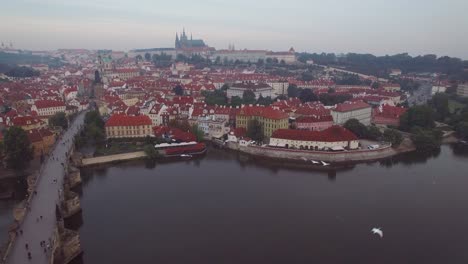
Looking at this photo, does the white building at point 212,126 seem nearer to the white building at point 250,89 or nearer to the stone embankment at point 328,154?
the stone embankment at point 328,154

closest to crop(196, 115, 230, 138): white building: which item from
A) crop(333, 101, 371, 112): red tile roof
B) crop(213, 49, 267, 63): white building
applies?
crop(333, 101, 371, 112): red tile roof

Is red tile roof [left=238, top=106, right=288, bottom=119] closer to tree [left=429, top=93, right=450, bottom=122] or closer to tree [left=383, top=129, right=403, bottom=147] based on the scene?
tree [left=383, top=129, right=403, bottom=147]

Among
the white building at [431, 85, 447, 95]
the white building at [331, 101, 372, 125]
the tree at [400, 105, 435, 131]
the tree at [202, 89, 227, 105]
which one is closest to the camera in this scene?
the tree at [400, 105, 435, 131]

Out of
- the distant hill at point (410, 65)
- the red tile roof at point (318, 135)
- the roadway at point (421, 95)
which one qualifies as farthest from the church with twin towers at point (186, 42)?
the red tile roof at point (318, 135)

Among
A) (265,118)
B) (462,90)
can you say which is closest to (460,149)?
(265,118)

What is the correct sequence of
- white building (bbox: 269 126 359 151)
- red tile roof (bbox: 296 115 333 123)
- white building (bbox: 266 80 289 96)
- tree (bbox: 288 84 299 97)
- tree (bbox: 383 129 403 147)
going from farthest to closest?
white building (bbox: 266 80 289 96), tree (bbox: 288 84 299 97), red tile roof (bbox: 296 115 333 123), tree (bbox: 383 129 403 147), white building (bbox: 269 126 359 151)

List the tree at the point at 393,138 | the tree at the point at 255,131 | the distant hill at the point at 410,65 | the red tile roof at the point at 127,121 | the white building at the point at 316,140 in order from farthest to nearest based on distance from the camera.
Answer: the distant hill at the point at 410,65, the red tile roof at the point at 127,121, the tree at the point at 255,131, the tree at the point at 393,138, the white building at the point at 316,140
